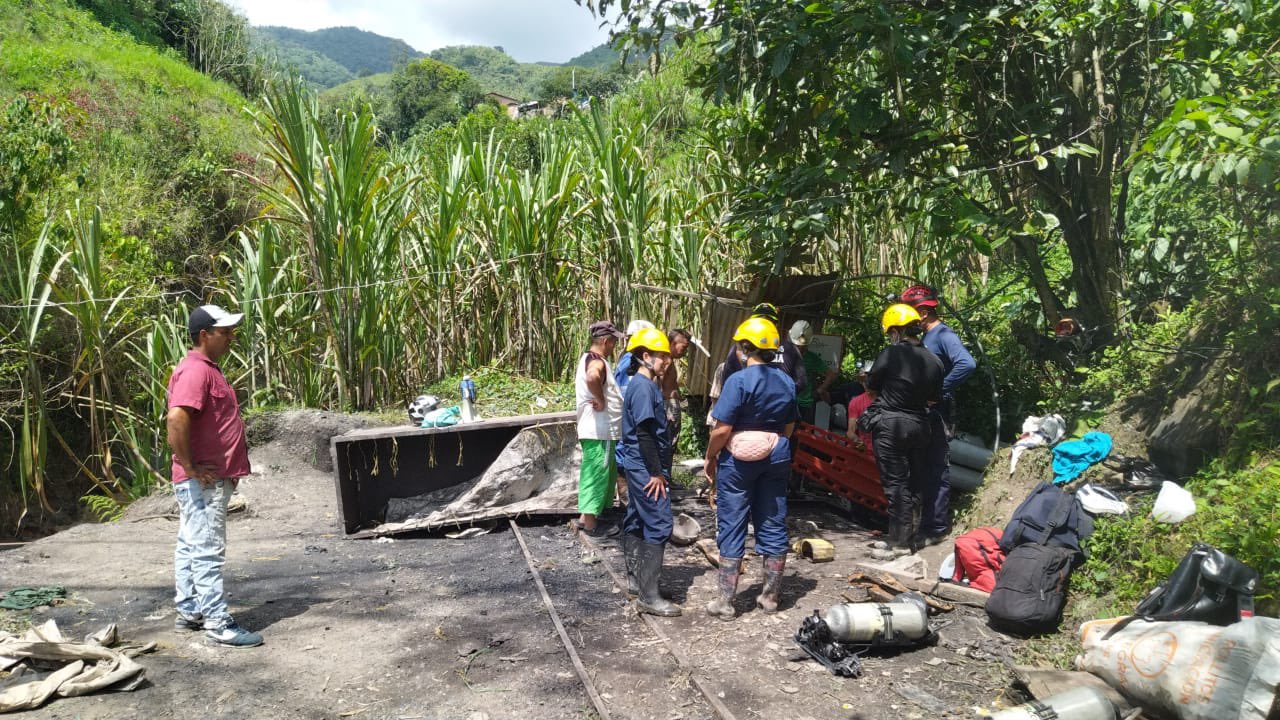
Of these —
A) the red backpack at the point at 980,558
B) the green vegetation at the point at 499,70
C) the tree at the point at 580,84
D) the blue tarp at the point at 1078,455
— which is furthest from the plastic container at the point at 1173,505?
the green vegetation at the point at 499,70

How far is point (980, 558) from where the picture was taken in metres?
5.42

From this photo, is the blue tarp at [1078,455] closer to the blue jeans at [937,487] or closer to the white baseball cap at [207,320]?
the blue jeans at [937,487]

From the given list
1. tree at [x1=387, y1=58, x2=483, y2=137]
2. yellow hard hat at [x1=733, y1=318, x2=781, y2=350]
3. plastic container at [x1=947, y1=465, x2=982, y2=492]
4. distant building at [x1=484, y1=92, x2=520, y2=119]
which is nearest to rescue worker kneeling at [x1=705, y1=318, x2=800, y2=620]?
yellow hard hat at [x1=733, y1=318, x2=781, y2=350]

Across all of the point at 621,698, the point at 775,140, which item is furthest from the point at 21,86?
the point at 621,698

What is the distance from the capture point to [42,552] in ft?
20.8

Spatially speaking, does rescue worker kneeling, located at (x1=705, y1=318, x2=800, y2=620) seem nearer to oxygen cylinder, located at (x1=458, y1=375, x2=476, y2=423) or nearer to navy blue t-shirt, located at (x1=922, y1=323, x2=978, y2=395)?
navy blue t-shirt, located at (x1=922, y1=323, x2=978, y2=395)

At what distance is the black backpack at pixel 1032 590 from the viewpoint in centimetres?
480

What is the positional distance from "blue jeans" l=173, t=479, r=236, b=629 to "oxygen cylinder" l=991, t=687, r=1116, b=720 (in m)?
3.99

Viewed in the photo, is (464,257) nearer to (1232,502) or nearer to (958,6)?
(958,6)

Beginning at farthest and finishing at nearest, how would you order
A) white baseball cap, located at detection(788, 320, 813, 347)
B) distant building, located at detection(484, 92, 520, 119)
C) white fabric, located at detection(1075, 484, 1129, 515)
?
1. distant building, located at detection(484, 92, 520, 119)
2. white baseball cap, located at detection(788, 320, 813, 347)
3. white fabric, located at detection(1075, 484, 1129, 515)

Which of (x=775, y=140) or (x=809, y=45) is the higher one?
(x=809, y=45)

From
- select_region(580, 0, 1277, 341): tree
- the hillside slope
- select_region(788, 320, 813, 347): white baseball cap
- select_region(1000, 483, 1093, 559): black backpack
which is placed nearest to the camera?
select_region(1000, 483, 1093, 559): black backpack

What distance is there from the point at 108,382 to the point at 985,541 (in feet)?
26.2

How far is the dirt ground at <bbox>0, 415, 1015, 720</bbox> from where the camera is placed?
4.05 m
